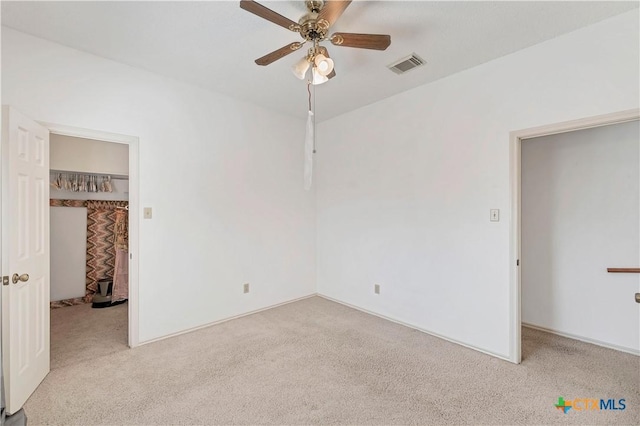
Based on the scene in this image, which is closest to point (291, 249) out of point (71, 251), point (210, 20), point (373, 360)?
point (373, 360)

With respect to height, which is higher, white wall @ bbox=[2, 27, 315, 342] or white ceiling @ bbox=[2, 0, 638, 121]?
white ceiling @ bbox=[2, 0, 638, 121]

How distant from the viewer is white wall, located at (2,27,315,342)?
246cm

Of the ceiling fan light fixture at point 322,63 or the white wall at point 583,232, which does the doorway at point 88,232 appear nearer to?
the ceiling fan light fixture at point 322,63

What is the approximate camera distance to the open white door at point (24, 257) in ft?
6.17

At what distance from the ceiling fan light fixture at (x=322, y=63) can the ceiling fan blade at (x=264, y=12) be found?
223 millimetres

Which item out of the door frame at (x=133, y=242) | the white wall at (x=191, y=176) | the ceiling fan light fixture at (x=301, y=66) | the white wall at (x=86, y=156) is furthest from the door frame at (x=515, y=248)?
the white wall at (x=86, y=156)

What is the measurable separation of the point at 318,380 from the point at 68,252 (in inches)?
163

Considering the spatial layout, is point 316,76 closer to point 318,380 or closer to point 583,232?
point 318,380

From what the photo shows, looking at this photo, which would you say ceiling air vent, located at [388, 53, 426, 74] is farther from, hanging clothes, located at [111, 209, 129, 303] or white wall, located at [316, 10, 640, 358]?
hanging clothes, located at [111, 209, 129, 303]

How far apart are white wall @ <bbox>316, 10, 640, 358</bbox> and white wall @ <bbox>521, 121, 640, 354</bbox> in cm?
100

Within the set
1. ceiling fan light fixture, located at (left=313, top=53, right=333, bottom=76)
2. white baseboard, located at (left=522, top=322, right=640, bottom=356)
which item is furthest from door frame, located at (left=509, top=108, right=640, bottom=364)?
ceiling fan light fixture, located at (left=313, top=53, right=333, bottom=76)

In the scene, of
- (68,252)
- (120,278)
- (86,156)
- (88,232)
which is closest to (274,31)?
(86,156)

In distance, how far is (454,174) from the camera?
2.96 metres

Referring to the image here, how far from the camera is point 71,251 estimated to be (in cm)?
416
